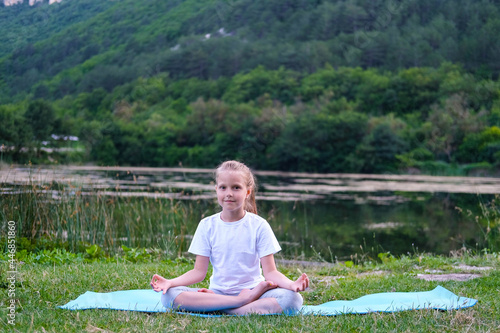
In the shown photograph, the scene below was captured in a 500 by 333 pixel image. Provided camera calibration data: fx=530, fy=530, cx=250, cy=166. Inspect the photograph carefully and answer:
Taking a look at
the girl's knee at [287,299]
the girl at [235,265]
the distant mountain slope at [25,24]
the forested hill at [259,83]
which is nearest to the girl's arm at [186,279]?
the girl at [235,265]

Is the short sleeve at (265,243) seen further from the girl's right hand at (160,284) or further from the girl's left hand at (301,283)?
the girl's right hand at (160,284)

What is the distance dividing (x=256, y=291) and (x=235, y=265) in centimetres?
20

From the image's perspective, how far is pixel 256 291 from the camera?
9.96 feet

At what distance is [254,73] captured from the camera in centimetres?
6438

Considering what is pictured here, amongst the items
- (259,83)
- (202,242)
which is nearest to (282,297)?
(202,242)

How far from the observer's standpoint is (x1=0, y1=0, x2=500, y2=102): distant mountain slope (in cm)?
5966

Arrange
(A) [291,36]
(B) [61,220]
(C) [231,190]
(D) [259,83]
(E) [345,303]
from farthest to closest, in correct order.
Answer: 1. (A) [291,36]
2. (D) [259,83]
3. (B) [61,220]
4. (E) [345,303]
5. (C) [231,190]

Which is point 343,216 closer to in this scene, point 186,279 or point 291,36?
point 186,279

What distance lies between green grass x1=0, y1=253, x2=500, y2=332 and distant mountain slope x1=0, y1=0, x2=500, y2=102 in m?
38.6

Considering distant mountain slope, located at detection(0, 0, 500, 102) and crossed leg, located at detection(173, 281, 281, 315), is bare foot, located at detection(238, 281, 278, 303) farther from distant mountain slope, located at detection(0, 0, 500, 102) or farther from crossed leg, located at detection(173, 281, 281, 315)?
distant mountain slope, located at detection(0, 0, 500, 102)

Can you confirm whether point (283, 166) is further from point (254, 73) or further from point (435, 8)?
point (435, 8)

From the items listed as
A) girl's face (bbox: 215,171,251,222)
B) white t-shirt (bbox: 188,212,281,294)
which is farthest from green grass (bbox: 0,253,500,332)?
girl's face (bbox: 215,171,251,222)

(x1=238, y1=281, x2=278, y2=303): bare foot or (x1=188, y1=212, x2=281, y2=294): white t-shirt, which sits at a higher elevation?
(x1=188, y1=212, x2=281, y2=294): white t-shirt

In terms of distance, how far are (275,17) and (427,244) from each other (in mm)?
78013
